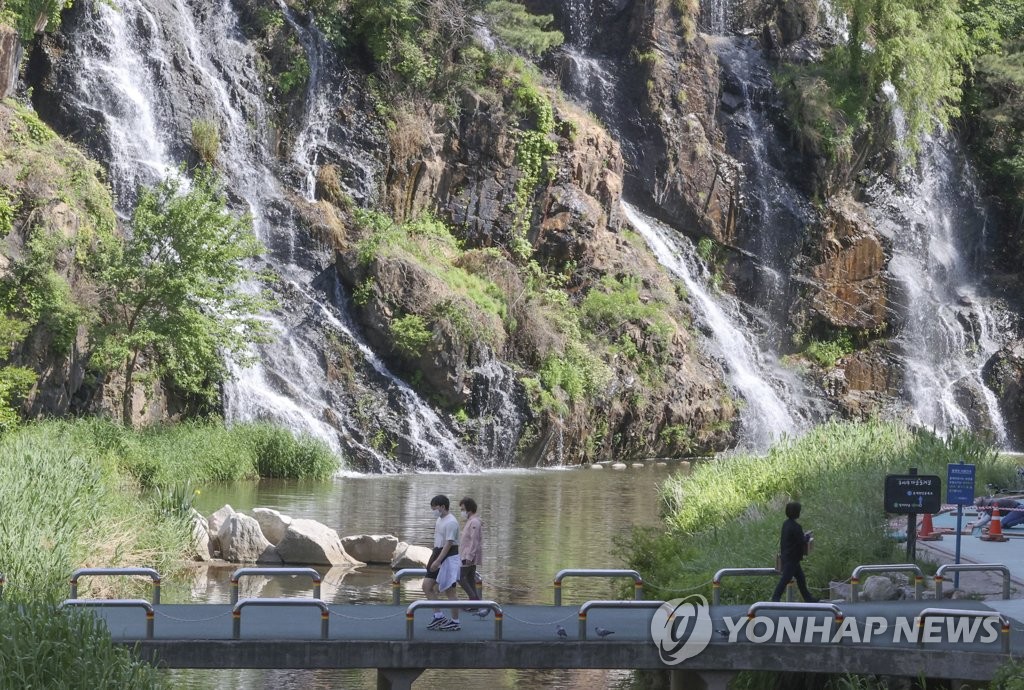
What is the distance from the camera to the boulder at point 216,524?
19.8m

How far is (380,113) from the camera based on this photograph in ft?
146

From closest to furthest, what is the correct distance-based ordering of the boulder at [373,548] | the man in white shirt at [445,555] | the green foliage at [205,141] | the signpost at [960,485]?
the man in white shirt at [445,555]
the signpost at [960,485]
the boulder at [373,548]
the green foliage at [205,141]

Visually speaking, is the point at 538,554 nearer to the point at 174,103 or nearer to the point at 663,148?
the point at 174,103

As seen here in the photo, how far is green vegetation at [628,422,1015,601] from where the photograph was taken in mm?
15250

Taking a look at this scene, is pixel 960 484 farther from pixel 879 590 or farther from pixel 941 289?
pixel 941 289

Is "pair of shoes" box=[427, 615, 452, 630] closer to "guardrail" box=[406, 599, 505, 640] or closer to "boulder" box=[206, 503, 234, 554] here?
"guardrail" box=[406, 599, 505, 640]

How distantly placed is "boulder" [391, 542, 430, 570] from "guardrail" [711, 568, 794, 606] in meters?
6.60

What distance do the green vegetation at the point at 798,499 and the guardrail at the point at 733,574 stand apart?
0.76ft

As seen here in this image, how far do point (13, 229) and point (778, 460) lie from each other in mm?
17679

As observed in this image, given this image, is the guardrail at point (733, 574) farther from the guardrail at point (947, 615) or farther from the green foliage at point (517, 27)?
the green foliage at point (517, 27)

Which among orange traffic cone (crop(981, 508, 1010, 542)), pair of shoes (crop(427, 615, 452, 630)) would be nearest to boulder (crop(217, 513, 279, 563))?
pair of shoes (crop(427, 615, 452, 630))

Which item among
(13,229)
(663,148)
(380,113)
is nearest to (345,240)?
(380,113)

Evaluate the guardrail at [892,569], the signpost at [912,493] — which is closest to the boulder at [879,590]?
the guardrail at [892,569]

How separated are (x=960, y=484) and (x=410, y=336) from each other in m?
23.8
